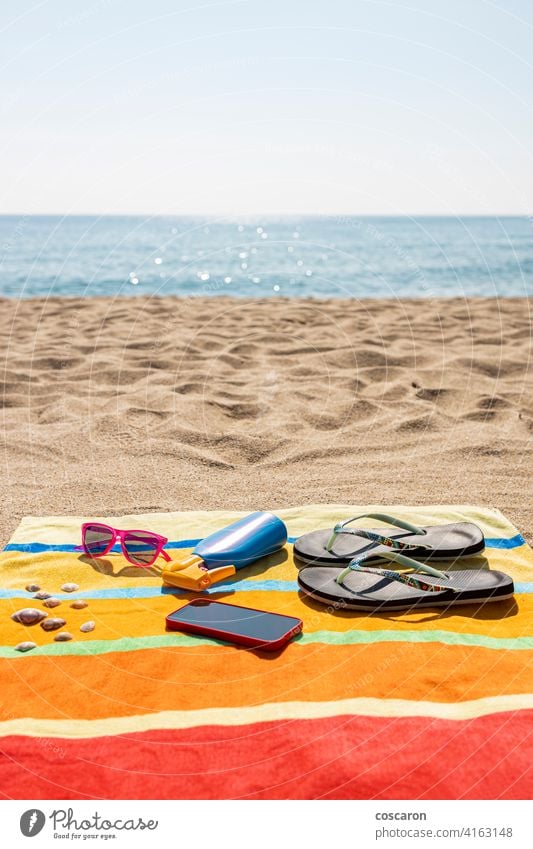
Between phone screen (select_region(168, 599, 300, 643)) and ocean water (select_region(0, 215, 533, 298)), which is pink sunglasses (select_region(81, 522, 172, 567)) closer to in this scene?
phone screen (select_region(168, 599, 300, 643))

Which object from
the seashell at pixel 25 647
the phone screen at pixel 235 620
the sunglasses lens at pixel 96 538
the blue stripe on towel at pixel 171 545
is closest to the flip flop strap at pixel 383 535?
the blue stripe on towel at pixel 171 545

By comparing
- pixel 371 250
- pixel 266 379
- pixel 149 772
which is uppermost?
pixel 371 250

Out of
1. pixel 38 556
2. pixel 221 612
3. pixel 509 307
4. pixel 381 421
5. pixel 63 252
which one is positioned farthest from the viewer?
pixel 63 252

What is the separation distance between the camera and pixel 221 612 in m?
2.24

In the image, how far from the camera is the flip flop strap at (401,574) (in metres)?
2.29

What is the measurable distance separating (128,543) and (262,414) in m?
2.01

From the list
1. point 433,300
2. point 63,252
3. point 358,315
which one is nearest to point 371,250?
point 63,252

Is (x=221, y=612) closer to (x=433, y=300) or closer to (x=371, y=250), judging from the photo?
(x=433, y=300)

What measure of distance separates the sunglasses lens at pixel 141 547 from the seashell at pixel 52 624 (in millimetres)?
439

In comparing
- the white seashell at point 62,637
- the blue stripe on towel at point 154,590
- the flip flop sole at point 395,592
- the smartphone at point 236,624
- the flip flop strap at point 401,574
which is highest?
the flip flop strap at point 401,574

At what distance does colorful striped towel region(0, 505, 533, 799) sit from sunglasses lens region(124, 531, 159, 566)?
11 cm

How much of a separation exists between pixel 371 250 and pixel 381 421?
76.2ft

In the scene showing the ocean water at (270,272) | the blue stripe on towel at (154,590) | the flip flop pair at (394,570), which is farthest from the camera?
the ocean water at (270,272)

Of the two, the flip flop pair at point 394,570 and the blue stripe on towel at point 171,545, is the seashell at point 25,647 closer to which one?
the blue stripe on towel at point 171,545
